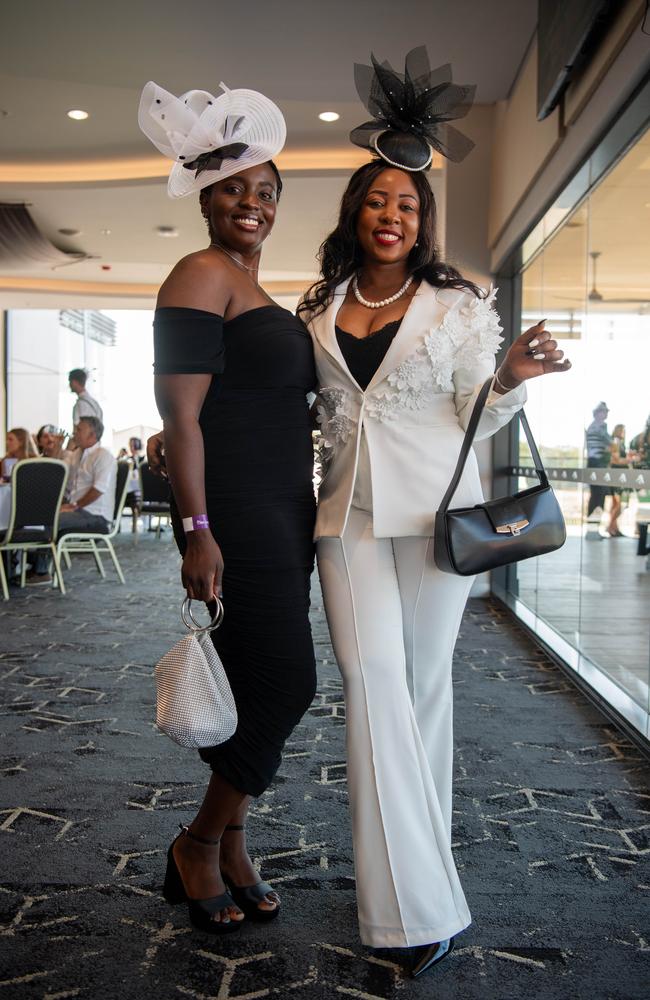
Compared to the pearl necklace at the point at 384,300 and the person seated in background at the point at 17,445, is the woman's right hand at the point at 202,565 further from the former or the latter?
the person seated in background at the point at 17,445

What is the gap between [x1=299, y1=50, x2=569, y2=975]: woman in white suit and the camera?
5.98 feet

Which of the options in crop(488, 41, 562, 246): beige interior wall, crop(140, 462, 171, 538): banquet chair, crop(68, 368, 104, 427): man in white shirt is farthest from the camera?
crop(140, 462, 171, 538): banquet chair

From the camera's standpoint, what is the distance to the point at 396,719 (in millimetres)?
1851

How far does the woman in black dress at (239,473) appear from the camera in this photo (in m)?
1.86

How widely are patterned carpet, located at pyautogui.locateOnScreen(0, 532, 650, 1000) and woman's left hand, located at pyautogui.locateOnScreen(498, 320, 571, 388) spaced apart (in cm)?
121

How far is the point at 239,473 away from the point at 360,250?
0.64 meters

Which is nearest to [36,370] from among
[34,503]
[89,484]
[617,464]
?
[89,484]

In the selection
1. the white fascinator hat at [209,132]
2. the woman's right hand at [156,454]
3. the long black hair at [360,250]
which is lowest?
the woman's right hand at [156,454]

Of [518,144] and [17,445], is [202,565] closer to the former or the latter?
[518,144]

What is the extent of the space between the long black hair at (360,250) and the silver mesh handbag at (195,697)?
2.73 feet

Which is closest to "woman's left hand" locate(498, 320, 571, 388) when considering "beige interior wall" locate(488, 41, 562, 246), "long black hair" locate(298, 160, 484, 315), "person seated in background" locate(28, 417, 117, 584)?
"long black hair" locate(298, 160, 484, 315)

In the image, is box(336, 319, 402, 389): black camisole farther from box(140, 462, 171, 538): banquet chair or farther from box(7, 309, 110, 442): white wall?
box(7, 309, 110, 442): white wall

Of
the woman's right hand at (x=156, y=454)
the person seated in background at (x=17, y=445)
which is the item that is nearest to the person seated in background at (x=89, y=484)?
the person seated in background at (x=17, y=445)

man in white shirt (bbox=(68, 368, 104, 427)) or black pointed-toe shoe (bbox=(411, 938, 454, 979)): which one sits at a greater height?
man in white shirt (bbox=(68, 368, 104, 427))
